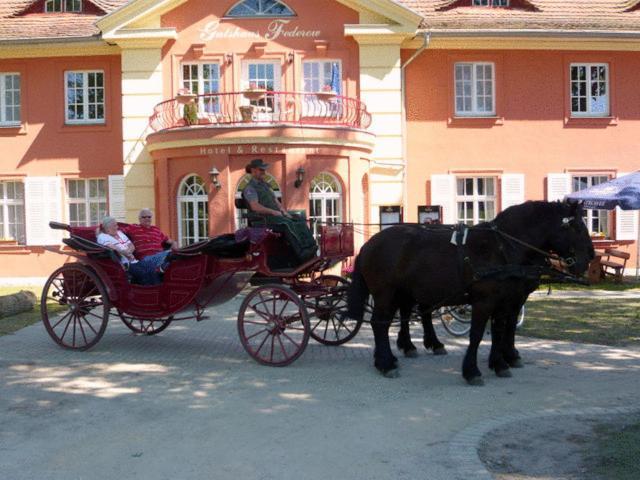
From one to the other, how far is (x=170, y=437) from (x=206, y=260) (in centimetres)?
330

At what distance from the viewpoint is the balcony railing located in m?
18.5

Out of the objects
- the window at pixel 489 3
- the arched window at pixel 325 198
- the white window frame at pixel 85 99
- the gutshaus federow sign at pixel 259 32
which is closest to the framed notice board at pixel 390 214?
the arched window at pixel 325 198

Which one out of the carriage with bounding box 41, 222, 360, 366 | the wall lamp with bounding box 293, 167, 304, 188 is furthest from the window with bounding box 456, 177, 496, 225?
the carriage with bounding box 41, 222, 360, 366

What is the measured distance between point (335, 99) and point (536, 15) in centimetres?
631

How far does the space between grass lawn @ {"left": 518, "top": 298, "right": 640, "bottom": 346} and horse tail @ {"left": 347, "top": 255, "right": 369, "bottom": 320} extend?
3.09m

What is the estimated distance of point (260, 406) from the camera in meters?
6.38

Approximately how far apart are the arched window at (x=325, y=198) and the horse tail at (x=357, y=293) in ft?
34.2

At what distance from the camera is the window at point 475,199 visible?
804 inches

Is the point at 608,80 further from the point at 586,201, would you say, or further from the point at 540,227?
the point at 540,227

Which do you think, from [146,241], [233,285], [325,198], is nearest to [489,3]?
[325,198]

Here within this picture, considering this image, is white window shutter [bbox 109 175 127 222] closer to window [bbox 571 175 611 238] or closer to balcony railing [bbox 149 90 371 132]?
balcony railing [bbox 149 90 371 132]

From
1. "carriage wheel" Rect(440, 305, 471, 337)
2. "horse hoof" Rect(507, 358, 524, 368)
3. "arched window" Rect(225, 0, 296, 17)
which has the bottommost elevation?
"horse hoof" Rect(507, 358, 524, 368)

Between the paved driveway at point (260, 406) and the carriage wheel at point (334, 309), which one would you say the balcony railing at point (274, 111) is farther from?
the paved driveway at point (260, 406)

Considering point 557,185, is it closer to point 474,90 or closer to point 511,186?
point 511,186
